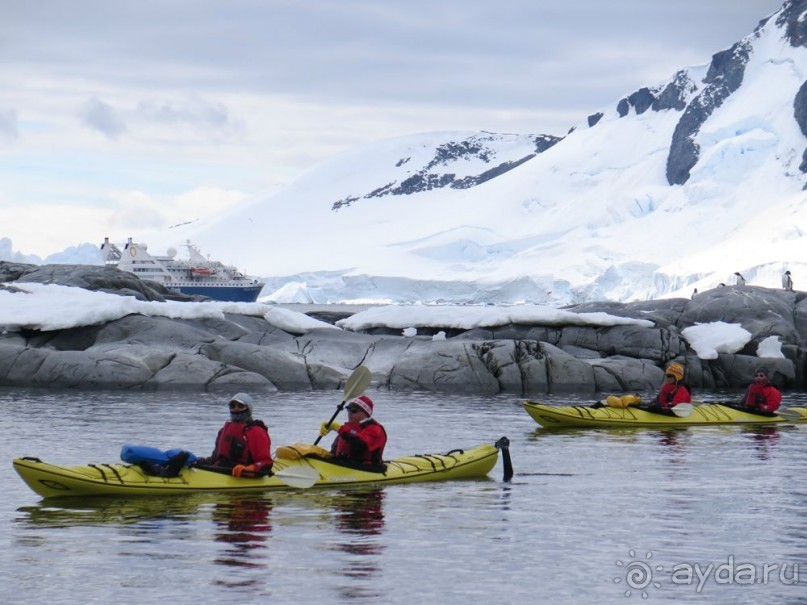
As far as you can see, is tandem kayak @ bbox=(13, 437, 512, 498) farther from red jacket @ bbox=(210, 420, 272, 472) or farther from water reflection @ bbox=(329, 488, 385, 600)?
water reflection @ bbox=(329, 488, 385, 600)

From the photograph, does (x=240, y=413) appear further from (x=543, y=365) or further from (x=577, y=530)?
(x=543, y=365)

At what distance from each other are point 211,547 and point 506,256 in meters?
181

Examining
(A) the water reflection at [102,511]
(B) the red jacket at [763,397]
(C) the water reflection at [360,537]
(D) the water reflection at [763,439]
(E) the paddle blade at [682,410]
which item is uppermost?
(B) the red jacket at [763,397]

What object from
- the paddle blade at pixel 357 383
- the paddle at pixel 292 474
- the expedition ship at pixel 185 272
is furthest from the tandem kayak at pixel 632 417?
the expedition ship at pixel 185 272

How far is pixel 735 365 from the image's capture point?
40125 mm

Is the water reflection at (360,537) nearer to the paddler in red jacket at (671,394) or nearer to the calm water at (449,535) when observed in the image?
the calm water at (449,535)

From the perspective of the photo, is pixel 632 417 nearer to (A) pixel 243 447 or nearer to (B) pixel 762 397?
(B) pixel 762 397

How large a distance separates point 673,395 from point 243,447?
44.9ft

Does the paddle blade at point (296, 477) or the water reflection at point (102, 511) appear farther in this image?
the paddle blade at point (296, 477)

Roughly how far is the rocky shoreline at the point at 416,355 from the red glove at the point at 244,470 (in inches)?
669

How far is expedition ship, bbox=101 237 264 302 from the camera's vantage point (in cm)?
10150

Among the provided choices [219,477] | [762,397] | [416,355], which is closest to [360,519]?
[219,477]

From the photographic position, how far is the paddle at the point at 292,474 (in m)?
17.2

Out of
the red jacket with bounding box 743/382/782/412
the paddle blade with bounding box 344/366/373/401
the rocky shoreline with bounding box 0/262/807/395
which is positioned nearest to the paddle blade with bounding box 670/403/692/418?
the red jacket with bounding box 743/382/782/412
